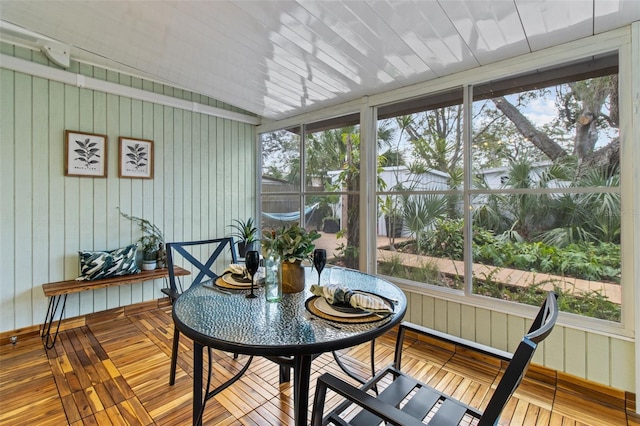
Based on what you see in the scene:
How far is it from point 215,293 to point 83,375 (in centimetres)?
149

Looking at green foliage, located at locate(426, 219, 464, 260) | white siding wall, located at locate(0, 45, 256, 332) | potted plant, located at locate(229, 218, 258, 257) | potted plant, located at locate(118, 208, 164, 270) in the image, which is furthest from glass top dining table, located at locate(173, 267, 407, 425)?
potted plant, located at locate(229, 218, 258, 257)

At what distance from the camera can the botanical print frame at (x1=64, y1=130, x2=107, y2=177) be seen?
2.86 metres

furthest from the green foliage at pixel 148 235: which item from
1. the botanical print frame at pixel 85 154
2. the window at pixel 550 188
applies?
the window at pixel 550 188

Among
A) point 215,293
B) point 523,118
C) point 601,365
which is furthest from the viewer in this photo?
point 523,118

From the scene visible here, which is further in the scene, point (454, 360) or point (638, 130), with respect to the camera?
point (454, 360)

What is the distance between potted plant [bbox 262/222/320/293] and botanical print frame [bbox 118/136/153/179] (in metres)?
2.46

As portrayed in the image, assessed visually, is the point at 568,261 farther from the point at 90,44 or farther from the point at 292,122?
the point at 90,44

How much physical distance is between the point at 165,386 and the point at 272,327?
1.42 metres

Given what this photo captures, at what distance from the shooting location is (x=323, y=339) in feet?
3.59

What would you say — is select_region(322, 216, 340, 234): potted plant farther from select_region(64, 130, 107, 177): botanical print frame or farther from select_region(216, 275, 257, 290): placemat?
select_region(64, 130, 107, 177): botanical print frame

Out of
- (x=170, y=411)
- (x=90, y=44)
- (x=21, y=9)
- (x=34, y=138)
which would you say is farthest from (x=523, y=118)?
(x=34, y=138)

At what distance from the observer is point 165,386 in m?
2.04

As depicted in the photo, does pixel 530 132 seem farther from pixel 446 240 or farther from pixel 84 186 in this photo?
pixel 84 186

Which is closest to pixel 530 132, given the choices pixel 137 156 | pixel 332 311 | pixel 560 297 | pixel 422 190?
pixel 422 190
